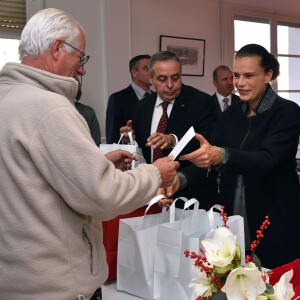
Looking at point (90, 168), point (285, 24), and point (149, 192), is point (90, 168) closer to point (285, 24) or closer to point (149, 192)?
point (149, 192)

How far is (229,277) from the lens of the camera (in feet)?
2.44

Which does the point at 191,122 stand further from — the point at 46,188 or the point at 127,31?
the point at 127,31

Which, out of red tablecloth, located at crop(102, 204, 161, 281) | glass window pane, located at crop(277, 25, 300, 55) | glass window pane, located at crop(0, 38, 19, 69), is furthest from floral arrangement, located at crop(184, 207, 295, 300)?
glass window pane, located at crop(277, 25, 300, 55)

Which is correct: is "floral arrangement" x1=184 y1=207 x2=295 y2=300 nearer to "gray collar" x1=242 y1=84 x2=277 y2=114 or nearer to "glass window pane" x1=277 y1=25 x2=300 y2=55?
"gray collar" x1=242 y1=84 x2=277 y2=114

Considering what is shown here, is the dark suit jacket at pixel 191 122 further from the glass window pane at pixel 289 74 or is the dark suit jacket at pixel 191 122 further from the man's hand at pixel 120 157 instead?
the glass window pane at pixel 289 74

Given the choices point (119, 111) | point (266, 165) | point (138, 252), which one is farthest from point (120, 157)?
point (119, 111)

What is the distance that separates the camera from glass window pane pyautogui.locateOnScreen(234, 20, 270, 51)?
18.7 ft

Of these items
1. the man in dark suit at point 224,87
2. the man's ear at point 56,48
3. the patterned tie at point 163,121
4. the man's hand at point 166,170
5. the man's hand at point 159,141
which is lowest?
the man's hand at point 166,170

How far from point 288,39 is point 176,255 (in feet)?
18.7

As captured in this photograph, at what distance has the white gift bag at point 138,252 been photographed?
1.43 metres

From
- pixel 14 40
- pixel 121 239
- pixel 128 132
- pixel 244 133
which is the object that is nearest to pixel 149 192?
pixel 121 239

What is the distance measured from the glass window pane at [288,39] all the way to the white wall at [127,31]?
1.16 m

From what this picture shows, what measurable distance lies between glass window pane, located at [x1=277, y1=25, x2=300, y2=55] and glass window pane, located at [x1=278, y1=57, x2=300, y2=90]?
11 cm

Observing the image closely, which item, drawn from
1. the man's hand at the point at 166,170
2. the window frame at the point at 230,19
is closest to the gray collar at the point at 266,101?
the man's hand at the point at 166,170
